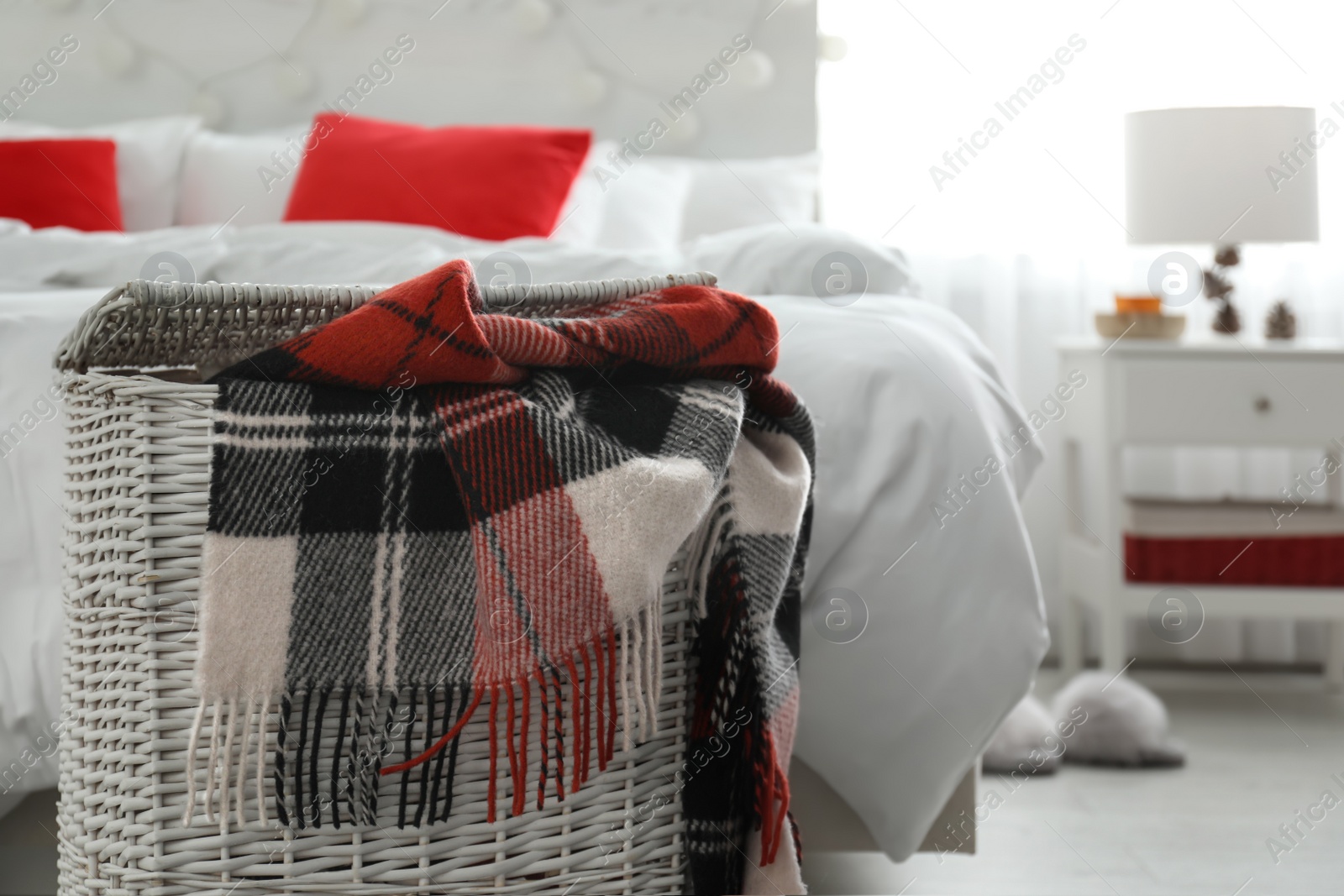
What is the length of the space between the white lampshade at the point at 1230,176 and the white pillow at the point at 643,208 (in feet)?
2.92

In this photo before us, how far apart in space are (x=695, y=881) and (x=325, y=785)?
0.97 ft

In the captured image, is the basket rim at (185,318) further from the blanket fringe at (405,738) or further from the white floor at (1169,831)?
the white floor at (1169,831)

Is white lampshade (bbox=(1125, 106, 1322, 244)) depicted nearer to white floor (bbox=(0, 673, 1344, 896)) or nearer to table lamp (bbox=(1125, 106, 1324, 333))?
table lamp (bbox=(1125, 106, 1324, 333))

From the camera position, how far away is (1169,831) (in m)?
1.53

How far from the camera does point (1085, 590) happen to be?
224 cm

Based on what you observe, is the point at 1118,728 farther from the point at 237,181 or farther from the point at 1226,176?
Answer: the point at 237,181

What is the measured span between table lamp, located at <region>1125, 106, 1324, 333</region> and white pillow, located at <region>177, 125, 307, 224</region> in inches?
64.5

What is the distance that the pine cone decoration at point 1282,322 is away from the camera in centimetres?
222

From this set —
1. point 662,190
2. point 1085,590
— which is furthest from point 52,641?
point 1085,590

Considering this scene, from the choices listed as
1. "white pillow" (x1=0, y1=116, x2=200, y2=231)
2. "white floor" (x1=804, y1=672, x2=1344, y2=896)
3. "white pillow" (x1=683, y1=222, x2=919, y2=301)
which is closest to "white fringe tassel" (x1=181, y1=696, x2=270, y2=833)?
"white floor" (x1=804, y1=672, x2=1344, y2=896)

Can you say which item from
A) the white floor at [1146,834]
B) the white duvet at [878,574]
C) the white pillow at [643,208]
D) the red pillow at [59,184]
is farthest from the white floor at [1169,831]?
the red pillow at [59,184]

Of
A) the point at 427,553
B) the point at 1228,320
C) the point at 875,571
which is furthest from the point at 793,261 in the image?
the point at 1228,320

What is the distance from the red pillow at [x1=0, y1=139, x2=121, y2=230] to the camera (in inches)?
80.4

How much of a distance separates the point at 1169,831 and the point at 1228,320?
113 cm
